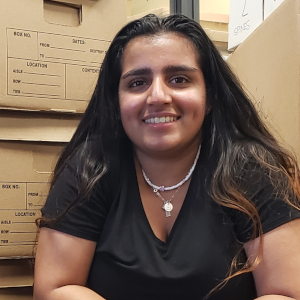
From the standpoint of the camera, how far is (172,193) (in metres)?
0.84

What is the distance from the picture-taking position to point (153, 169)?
0.86 meters

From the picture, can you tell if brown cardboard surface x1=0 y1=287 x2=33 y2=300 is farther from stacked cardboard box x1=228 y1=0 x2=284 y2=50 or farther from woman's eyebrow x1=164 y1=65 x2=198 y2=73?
stacked cardboard box x1=228 y1=0 x2=284 y2=50

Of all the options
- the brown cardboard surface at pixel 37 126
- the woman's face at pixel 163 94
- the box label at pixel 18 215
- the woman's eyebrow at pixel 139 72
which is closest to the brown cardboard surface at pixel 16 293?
the box label at pixel 18 215

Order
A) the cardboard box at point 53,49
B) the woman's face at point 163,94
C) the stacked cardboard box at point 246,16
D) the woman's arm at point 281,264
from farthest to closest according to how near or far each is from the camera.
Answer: the stacked cardboard box at point 246,16
the cardboard box at point 53,49
the woman's face at point 163,94
the woman's arm at point 281,264

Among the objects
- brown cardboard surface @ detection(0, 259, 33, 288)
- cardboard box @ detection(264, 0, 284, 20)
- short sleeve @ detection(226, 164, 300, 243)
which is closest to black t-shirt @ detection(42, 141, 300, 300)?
short sleeve @ detection(226, 164, 300, 243)

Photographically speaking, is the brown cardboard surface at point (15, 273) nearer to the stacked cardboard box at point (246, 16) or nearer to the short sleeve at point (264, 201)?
the short sleeve at point (264, 201)

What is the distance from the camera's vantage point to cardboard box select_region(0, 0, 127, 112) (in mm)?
877

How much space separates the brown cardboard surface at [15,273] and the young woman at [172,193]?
0.62ft

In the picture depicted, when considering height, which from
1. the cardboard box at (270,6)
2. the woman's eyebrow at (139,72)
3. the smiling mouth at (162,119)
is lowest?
the smiling mouth at (162,119)

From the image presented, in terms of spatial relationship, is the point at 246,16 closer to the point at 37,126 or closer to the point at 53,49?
the point at 53,49

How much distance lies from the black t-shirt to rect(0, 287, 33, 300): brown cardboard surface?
0.24m

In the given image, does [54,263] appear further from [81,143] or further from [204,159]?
[204,159]

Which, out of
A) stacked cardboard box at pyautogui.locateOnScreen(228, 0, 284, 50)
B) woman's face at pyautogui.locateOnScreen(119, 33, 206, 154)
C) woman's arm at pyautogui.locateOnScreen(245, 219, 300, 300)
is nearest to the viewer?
woman's arm at pyautogui.locateOnScreen(245, 219, 300, 300)

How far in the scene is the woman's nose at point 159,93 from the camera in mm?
752
